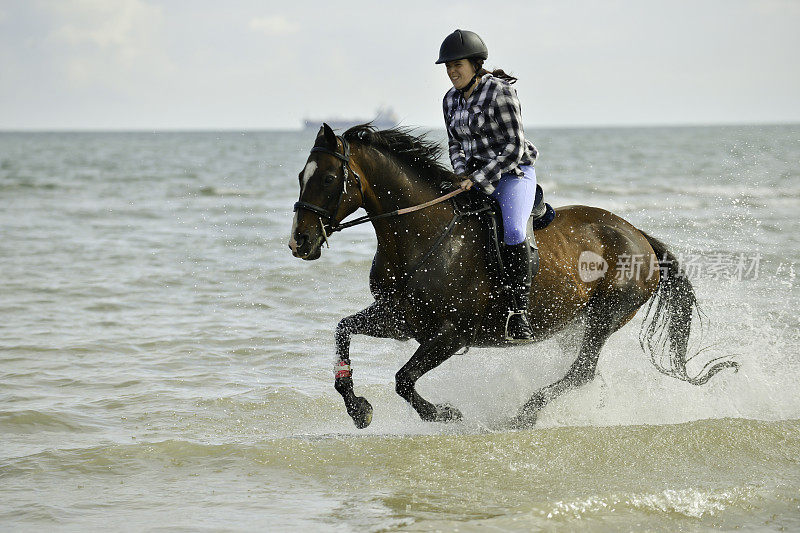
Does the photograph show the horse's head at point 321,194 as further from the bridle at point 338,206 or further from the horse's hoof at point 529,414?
the horse's hoof at point 529,414

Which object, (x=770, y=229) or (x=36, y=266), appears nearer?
(x=36, y=266)

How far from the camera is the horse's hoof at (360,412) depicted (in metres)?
5.96

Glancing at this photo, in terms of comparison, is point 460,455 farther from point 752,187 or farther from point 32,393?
point 752,187

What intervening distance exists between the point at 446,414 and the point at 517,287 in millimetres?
1092

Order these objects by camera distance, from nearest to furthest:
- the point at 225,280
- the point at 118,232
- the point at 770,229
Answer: the point at 225,280 < the point at 770,229 < the point at 118,232

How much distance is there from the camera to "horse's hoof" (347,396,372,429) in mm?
5961

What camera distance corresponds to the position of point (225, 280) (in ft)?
42.9

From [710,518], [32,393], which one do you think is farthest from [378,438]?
[32,393]

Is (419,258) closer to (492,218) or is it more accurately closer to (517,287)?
(492,218)

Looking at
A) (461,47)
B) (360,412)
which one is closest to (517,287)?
(360,412)

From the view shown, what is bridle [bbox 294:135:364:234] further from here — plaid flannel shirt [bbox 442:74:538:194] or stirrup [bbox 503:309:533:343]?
stirrup [bbox 503:309:533:343]

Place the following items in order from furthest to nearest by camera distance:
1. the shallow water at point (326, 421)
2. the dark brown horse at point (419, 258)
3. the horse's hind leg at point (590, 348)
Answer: the horse's hind leg at point (590, 348), the dark brown horse at point (419, 258), the shallow water at point (326, 421)

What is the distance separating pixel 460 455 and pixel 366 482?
78 cm

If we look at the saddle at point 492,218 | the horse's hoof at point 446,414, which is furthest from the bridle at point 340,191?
the horse's hoof at point 446,414
